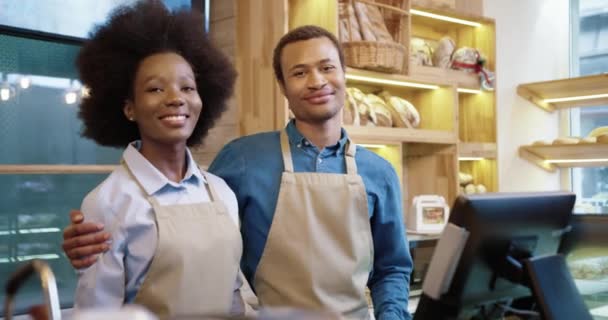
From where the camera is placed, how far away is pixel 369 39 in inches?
116

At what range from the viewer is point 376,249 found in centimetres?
177

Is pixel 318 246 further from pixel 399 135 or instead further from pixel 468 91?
pixel 468 91

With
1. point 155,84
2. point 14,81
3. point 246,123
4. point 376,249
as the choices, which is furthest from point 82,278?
point 246,123

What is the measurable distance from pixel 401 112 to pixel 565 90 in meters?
1.37

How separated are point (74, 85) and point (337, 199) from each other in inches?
51.8

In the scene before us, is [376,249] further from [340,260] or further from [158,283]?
[158,283]

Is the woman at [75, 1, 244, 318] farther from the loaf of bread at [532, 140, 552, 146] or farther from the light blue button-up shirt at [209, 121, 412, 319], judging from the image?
the loaf of bread at [532, 140, 552, 146]

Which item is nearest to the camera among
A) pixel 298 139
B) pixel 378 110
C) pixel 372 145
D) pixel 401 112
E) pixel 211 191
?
pixel 211 191

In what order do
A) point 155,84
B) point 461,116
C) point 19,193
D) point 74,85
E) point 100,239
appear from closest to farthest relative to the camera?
point 100,239 < point 155,84 < point 19,193 < point 74,85 < point 461,116

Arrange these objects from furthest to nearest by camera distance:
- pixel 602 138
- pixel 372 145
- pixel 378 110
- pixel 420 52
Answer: pixel 602 138, pixel 420 52, pixel 378 110, pixel 372 145

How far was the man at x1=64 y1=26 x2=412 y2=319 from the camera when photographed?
5.47 ft

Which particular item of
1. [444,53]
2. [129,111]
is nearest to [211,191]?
[129,111]

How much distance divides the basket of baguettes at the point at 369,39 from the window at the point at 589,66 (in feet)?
6.28

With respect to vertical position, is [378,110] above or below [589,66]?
below
